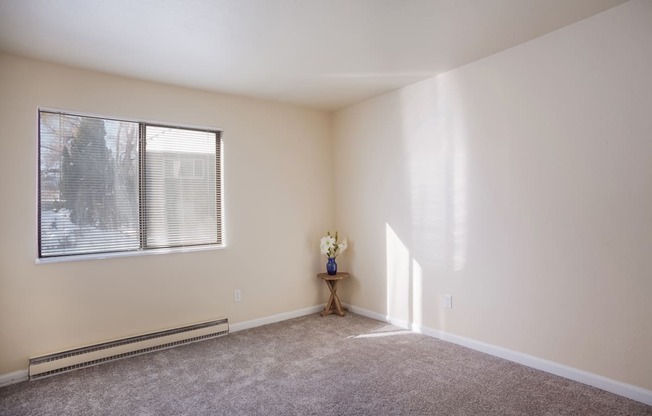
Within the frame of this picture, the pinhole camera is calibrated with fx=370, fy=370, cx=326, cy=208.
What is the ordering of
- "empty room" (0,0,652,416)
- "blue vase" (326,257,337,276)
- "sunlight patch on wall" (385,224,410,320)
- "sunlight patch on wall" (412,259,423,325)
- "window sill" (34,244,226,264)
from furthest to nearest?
"blue vase" (326,257,337,276)
"sunlight patch on wall" (385,224,410,320)
"sunlight patch on wall" (412,259,423,325)
"window sill" (34,244,226,264)
"empty room" (0,0,652,416)

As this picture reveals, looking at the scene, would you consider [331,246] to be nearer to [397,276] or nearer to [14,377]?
[397,276]

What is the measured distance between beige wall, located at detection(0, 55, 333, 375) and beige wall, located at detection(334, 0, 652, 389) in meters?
1.00

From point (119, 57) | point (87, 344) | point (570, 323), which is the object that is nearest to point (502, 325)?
point (570, 323)

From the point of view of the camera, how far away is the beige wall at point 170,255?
2.86m

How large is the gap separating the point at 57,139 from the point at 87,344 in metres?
1.73

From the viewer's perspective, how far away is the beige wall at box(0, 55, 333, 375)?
2859 mm

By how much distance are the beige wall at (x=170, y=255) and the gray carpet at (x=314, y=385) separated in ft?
1.42

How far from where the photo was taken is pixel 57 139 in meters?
3.08

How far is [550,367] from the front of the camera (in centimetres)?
275

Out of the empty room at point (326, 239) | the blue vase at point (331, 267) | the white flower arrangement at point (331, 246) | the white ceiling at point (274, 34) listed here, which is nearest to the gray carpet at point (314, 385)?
the empty room at point (326, 239)

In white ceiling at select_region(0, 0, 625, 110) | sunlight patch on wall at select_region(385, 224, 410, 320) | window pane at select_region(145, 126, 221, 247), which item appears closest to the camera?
white ceiling at select_region(0, 0, 625, 110)

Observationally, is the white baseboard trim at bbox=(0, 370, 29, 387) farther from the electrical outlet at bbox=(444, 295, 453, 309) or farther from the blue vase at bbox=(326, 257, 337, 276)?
the electrical outlet at bbox=(444, 295, 453, 309)

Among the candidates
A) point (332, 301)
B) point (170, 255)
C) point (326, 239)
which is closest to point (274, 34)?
point (170, 255)

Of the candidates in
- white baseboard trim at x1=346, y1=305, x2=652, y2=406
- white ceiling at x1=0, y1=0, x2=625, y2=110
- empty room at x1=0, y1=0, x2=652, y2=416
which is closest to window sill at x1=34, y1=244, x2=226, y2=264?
empty room at x1=0, y1=0, x2=652, y2=416
